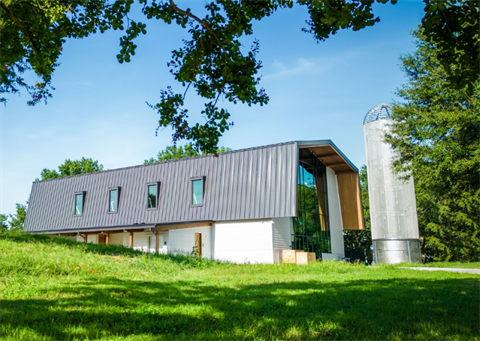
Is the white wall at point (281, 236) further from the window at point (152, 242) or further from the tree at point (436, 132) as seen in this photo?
the window at point (152, 242)

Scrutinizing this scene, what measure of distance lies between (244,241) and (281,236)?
2.08 meters

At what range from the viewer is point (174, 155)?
46.1 m

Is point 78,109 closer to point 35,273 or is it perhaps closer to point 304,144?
point 35,273

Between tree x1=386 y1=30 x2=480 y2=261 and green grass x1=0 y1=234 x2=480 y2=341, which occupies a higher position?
tree x1=386 y1=30 x2=480 y2=261

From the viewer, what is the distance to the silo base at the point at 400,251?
21719mm

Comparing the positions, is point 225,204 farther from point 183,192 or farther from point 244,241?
point 183,192

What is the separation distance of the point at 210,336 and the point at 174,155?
42.8 metres

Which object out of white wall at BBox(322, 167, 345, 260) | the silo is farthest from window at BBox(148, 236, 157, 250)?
the silo

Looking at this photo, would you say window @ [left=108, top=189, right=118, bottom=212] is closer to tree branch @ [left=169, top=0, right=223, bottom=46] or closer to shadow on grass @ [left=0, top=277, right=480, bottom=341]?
shadow on grass @ [left=0, top=277, right=480, bottom=341]

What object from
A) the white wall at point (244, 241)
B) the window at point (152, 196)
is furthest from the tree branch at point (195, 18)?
the window at point (152, 196)

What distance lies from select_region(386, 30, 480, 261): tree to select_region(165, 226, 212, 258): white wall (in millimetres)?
11713

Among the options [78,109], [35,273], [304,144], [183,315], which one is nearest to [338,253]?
[304,144]

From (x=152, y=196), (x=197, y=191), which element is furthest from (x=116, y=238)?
(x=197, y=191)

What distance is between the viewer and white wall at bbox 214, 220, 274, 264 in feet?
67.7
